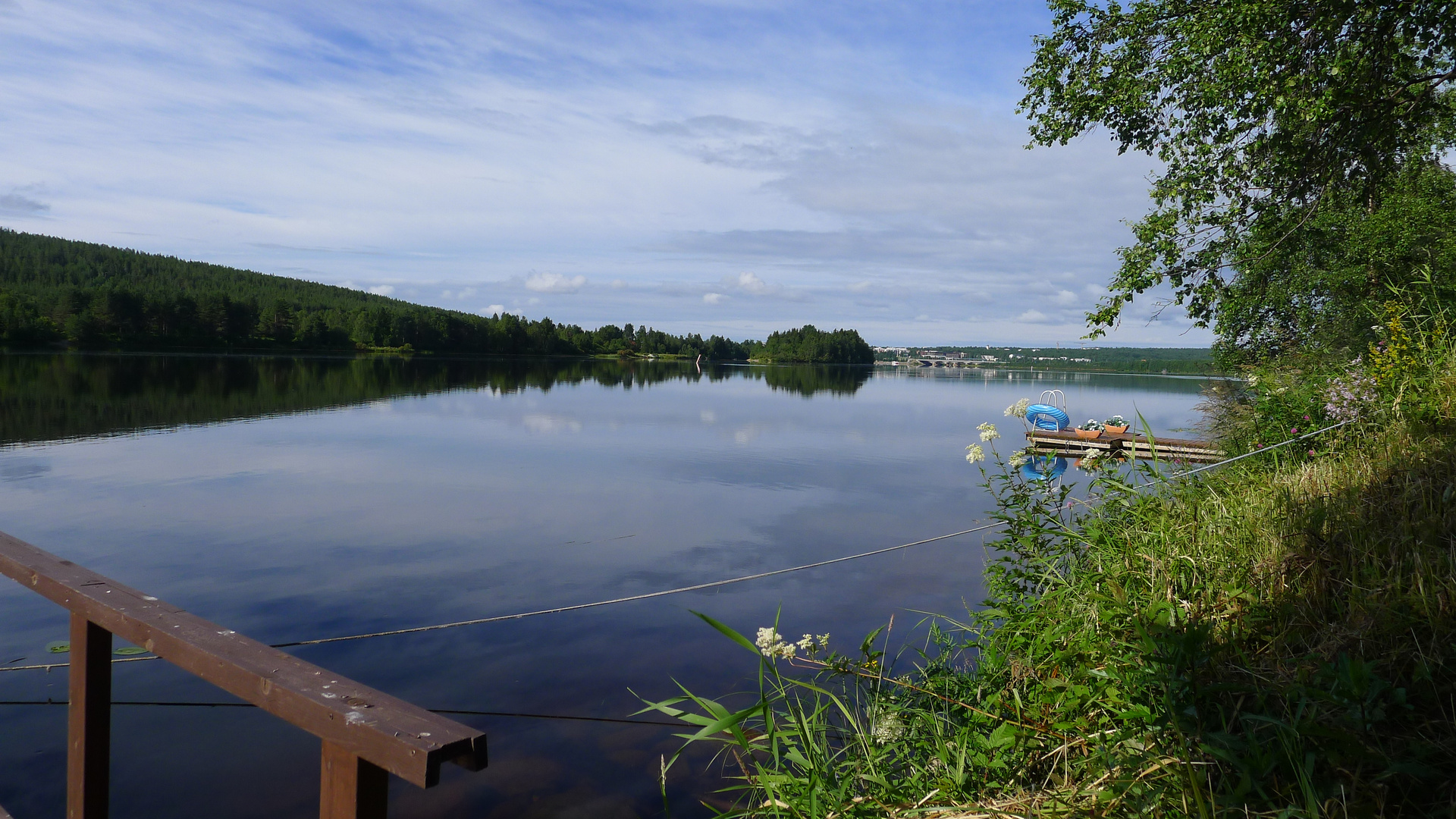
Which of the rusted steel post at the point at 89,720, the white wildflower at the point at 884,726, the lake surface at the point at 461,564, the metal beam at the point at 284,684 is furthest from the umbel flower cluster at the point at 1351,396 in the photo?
the rusted steel post at the point at 89,720

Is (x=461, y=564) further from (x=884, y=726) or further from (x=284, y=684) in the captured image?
(x=284, y=684)

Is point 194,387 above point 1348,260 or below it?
below

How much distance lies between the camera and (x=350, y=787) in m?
1.47

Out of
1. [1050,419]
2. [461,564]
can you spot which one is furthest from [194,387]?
[1050,419]

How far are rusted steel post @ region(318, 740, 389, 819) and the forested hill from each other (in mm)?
103571

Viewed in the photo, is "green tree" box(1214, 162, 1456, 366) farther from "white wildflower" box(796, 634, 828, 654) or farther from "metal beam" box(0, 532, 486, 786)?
"metal beam" box(0, 532, 486, 786)

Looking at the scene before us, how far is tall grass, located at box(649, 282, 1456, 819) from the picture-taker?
2402 mm

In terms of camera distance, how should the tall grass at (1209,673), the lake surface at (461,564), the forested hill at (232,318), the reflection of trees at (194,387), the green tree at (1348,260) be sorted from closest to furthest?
the tall grass at (1209,673)
the lake surface at (461,564)
the green tree at (1348,260)
the reflection of trees at (194,387)
the forested hill at (232,318)

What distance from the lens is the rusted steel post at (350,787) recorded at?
147 cm

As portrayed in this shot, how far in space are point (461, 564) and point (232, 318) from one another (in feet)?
361

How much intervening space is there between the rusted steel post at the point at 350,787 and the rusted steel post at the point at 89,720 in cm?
116

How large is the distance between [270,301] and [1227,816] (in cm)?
15158

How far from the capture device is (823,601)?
33.8ft

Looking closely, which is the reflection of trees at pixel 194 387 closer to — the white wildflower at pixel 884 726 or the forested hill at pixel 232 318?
the forested hill at pixel 232 318
